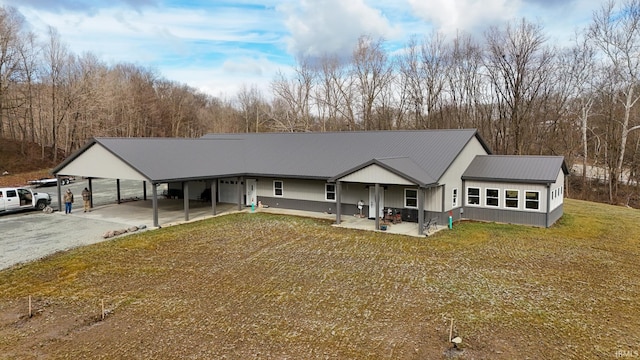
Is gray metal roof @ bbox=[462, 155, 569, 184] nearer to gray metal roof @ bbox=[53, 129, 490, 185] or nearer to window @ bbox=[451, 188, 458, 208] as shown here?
window @ bbox=[451, 188, 458, 208]

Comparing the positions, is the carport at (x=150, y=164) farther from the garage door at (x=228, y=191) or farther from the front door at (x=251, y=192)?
the front door at (x=251, y=192)

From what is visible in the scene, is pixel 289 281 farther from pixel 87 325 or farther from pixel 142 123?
pixel 142 123

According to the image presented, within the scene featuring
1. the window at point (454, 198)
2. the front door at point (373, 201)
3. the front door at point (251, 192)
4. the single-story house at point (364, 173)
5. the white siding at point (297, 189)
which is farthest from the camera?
the front door at point (251, 192)

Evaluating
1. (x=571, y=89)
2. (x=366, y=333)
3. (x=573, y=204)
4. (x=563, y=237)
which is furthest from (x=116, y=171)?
(x=571, y=89)

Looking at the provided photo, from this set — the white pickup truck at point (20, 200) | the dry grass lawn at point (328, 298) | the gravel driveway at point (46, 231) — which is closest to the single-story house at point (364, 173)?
the white pickup truck at point (20, 200)

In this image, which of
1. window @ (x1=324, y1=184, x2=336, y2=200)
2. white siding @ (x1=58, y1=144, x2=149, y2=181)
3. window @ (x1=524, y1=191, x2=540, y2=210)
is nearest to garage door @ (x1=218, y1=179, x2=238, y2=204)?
window @ (x1=324, y1=184, x2=336, y2=200)

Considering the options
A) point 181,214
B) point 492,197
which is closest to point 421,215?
point 492,197
